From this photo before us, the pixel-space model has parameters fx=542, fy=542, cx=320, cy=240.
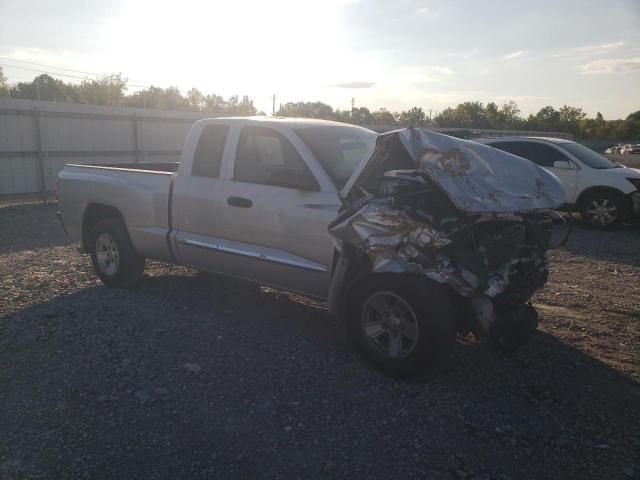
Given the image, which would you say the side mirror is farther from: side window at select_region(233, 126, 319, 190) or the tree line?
the tree line

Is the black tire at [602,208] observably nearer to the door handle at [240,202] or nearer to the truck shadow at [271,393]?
the truck shadow at [271,393]

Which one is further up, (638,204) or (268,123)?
(268,123)

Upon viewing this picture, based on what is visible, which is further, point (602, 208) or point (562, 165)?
point (562, 165)

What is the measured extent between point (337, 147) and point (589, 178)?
7.53m

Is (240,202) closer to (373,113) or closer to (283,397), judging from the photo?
(283,397)

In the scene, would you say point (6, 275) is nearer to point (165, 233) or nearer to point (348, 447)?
point (165, 233)

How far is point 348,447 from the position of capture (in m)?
3.19

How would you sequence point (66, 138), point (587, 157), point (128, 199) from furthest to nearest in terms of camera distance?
1. point (66, 138)
2. point (587, 157)
3. point (128, 199)

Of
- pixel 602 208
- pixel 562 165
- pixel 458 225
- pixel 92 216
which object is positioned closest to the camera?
pixel 458 225

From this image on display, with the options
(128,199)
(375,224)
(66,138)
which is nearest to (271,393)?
(375,224)

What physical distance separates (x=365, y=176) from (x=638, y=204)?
827cm

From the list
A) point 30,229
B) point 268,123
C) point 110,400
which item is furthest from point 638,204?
point 30,229

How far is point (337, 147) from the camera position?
509 cm

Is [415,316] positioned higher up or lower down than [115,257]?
higher up
